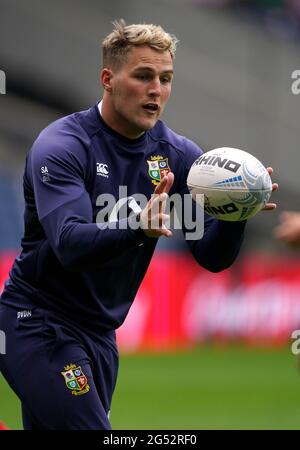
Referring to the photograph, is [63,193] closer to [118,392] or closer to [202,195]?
[202,195]

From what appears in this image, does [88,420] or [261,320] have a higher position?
[88,420]

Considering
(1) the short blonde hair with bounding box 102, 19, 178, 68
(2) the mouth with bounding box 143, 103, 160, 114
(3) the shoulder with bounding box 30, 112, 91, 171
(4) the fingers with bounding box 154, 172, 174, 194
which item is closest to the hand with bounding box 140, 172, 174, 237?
(4) the fingers with bounding box 154, 172, 174, 194

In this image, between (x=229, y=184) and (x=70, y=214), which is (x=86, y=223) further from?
(x=229, y=184)

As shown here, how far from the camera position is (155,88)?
6191 mm

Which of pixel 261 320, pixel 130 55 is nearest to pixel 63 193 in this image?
pixel 130 55

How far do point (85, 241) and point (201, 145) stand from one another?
15.1 meters

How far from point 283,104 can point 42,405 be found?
16.2 metres

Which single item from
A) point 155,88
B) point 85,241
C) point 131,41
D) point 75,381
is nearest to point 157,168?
point 155,88

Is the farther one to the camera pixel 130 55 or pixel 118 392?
pixel 118 392

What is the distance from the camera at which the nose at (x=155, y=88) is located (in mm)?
6180

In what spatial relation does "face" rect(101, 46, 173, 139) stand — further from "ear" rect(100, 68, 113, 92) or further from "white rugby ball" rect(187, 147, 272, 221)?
"white rugby ball" rect(187, 147, 272, 221)

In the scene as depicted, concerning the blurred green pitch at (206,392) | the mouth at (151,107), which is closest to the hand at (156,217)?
the mouth at (151,107)

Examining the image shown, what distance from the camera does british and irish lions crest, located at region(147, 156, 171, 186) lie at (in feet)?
21.1
